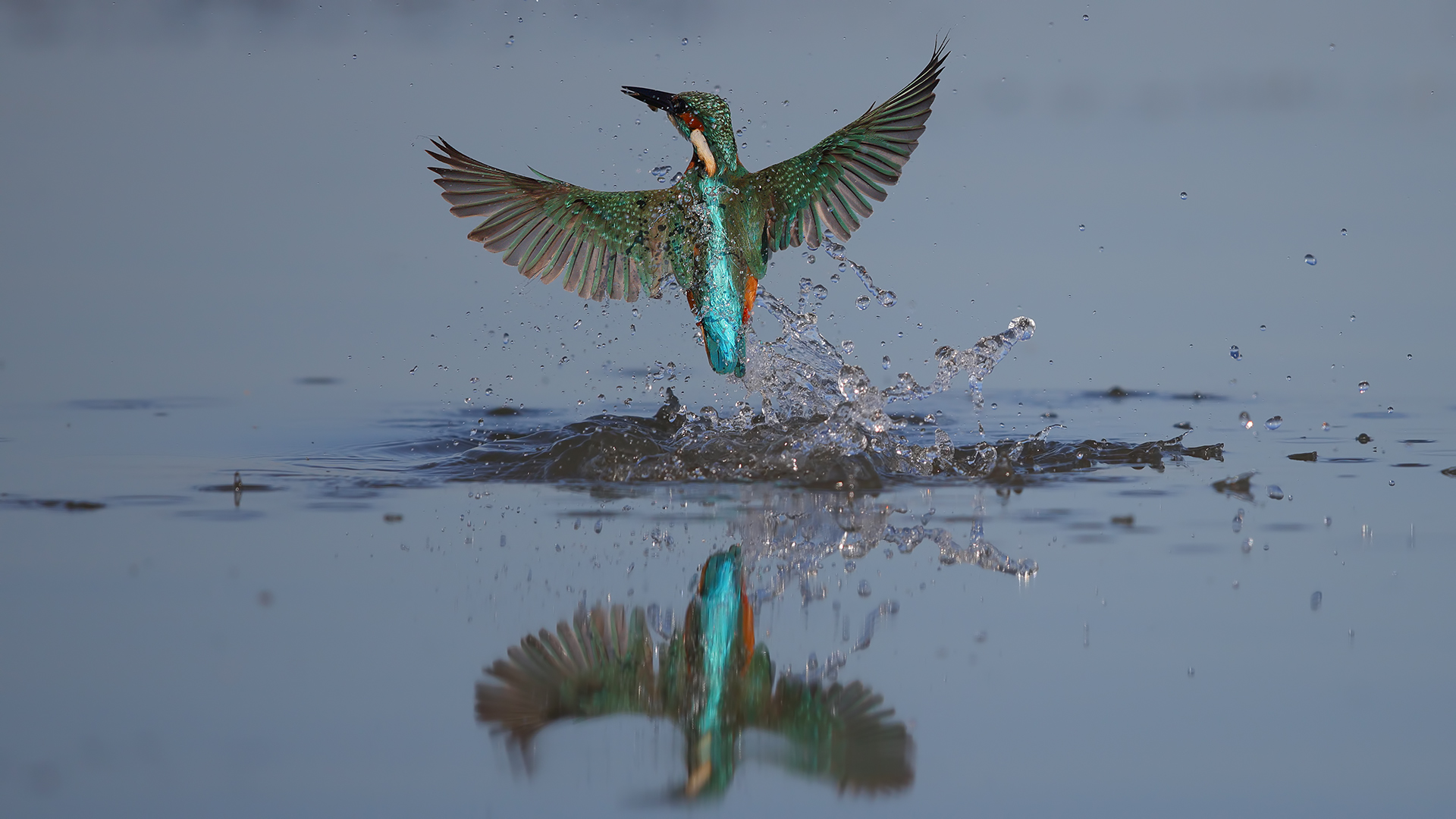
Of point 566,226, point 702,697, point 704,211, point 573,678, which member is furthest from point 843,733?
point 566,226

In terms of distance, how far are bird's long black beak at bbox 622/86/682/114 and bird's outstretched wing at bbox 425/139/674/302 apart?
0.35 m

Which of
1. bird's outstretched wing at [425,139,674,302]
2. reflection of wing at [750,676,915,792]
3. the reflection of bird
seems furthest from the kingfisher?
reflection of wing at [750,676,915,792]

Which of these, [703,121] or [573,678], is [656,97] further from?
[573,678]

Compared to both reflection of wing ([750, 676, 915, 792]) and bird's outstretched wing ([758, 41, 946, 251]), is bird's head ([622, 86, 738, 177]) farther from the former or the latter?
reflection of wing ([750, 676, 915, 792])

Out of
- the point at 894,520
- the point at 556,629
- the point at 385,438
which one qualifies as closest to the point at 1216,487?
the point at 894,520

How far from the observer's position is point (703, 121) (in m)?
5.98

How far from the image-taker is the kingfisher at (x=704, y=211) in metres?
6.00

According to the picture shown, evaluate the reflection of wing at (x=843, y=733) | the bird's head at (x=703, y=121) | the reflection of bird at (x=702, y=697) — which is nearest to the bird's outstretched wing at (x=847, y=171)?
the bird's head at (x=703, y=121)

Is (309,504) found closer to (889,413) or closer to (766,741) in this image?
(766,741)

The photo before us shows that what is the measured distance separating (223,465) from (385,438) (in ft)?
2.90

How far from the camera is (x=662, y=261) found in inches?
244

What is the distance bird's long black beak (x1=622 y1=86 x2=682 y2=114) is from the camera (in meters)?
6.02

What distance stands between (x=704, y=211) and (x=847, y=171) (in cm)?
79

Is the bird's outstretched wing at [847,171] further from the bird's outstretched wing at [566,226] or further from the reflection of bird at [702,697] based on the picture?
→ the reflection of bird at [702,697]
